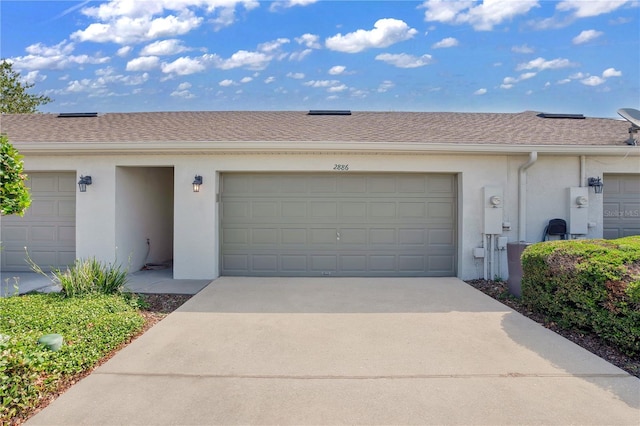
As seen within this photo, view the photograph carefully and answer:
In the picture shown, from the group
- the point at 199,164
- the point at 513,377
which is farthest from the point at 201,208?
the point at 513,377

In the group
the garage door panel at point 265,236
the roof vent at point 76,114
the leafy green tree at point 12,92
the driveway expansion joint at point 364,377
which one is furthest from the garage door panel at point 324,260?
the leafy green tree at point 12,92

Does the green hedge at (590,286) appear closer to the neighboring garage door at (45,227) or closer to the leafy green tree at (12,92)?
the neighboring garage door at (45,227)

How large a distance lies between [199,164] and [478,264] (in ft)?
20.4

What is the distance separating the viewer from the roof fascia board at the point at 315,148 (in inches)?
279

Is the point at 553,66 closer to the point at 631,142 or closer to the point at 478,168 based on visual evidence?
the point at 631,142

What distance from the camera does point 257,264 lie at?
309 inches

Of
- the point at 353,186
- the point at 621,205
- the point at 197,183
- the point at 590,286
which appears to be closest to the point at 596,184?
the point at 621,205

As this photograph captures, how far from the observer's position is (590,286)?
4.25m

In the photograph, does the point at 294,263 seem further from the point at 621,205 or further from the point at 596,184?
the point at 621,205

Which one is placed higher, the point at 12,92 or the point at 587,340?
the point at 12,92

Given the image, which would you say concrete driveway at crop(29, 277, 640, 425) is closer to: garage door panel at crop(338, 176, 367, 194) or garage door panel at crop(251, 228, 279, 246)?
garage door panel at crop(251, 228, 279, 246)

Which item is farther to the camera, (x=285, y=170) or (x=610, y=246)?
(x=285, y=170)

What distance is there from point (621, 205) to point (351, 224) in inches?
237

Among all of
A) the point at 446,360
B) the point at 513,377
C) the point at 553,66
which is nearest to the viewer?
the point at 513,377
